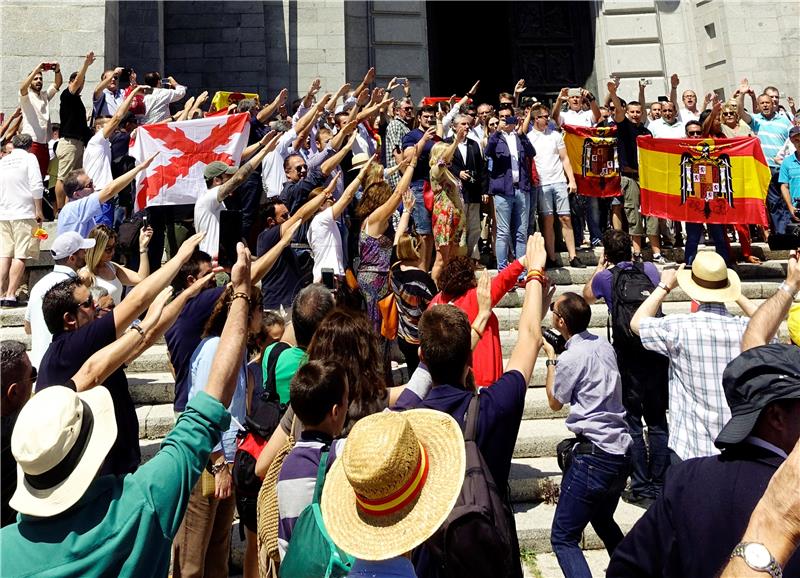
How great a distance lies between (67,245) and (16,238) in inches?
131

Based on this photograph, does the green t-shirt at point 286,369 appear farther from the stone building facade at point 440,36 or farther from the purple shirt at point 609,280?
the stone building facade at point 440,36

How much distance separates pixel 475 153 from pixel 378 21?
30.4 feet

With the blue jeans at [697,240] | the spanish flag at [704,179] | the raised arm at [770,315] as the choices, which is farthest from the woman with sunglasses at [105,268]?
the spanish flag at [704,179]

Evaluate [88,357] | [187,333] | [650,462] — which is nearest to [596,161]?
[650,462]

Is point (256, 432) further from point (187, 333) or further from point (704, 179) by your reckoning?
point (704, 179)

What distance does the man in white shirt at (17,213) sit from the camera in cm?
887

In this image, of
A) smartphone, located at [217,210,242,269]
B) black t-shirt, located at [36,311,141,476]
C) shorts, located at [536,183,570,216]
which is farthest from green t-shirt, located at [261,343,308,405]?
shorts, located at [536,183,570,216]

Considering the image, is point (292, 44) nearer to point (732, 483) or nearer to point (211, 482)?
point (211, 482)

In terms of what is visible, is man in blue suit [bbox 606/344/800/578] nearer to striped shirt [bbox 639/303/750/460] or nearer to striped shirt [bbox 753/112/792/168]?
striped shirt [bbox 639/303/750/460]

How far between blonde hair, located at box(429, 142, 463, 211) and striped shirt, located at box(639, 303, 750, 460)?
184 inches

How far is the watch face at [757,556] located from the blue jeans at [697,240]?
944cm

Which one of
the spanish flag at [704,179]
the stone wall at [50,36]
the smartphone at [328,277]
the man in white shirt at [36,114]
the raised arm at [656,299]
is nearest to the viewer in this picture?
the raised arm at [656,299]

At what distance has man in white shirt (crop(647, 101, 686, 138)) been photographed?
11.9 meters

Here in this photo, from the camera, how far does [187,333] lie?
15.7 ft
